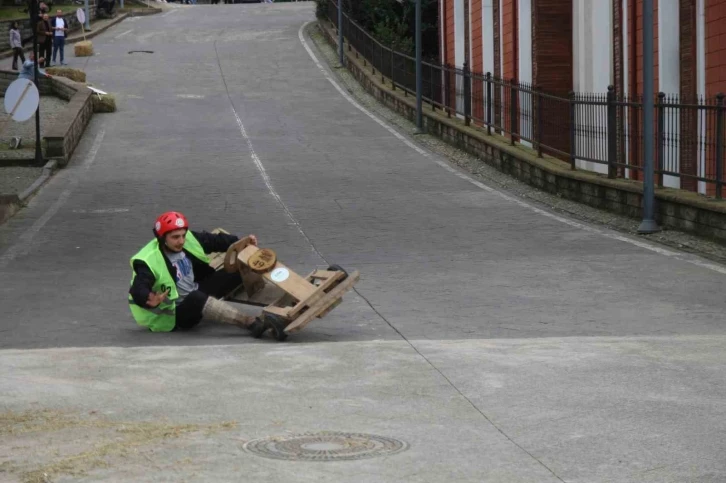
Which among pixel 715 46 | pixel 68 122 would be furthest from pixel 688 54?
pixel 68 122

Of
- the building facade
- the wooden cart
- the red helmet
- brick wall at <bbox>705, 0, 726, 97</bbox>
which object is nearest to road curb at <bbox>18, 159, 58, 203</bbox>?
the building facade

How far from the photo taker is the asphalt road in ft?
24.2

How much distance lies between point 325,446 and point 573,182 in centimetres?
1449

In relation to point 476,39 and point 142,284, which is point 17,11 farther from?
point 142,284

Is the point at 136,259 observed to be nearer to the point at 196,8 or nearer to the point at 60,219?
the point at 60,219

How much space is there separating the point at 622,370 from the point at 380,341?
2063 millimetres

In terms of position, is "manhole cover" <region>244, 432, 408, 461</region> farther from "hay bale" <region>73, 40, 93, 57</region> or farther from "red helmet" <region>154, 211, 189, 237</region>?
"hay bale" <region>73, 40, 93, 57</region>

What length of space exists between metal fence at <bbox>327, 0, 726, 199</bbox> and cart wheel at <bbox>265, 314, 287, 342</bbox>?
721 centimetres

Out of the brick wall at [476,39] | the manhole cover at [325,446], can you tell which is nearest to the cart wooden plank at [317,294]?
the manhole cover at [325,446]

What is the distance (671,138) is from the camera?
57.3 ft

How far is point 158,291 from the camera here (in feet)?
34.8

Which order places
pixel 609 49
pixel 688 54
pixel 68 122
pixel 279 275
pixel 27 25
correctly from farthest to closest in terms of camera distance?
pixel 27 25
pixel 68 122
pixel 609 49
pixel 688 54
pixel 279 275

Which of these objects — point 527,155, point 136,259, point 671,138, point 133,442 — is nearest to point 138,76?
point 527,155

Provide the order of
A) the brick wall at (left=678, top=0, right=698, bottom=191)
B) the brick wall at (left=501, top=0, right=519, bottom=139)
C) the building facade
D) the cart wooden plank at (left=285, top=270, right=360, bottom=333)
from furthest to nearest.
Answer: the brick wall at (left=501, top=0, right=519, bottom=139), the brick wall at (left=678, top=0, right=698, bottom=191), the building facade, the cart wooden plank at (left=285, top=270, right=360, bottom=333)
